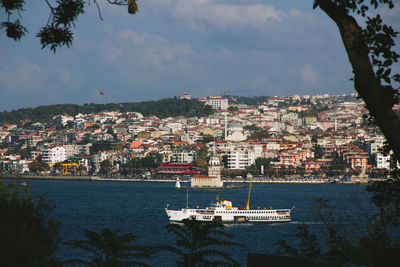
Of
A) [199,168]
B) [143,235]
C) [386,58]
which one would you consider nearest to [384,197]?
[386,58]

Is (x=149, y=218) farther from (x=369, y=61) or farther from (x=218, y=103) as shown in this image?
(x=218, y=103)

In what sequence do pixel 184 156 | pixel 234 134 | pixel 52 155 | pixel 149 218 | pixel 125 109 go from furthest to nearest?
1. pixel 125 109
2. pixel 234 134
3. pixel 52 155
4. pixel 184 156
5. pixel 149 218

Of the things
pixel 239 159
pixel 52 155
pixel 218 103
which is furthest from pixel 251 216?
pixel 218 103

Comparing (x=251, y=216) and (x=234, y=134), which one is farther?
(x=234, y=134)

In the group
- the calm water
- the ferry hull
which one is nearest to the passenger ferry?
the ferry hull

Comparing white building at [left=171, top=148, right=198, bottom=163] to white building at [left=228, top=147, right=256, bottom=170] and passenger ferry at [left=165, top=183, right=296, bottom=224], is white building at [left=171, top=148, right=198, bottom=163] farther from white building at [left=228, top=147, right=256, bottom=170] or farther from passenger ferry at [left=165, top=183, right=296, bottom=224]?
passenger ferry at [left=165, top=183, right=296, bottom=224]

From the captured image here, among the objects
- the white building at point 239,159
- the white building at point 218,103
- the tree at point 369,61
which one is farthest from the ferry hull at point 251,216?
the white building at point 218,103
